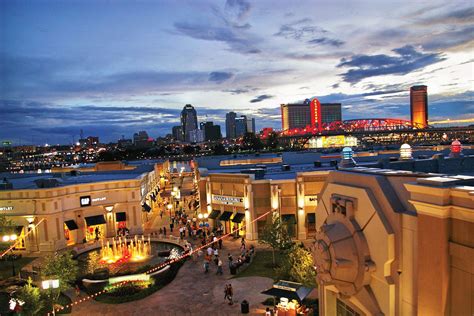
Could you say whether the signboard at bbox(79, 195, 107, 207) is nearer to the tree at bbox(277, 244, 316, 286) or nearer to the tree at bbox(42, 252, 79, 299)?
the tree at bbox(42, 252, 79, 299)

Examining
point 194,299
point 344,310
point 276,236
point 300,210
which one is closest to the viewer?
point 344,310

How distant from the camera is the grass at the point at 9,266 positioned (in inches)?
1152

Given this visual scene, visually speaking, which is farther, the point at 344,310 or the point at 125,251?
the point at 125,251

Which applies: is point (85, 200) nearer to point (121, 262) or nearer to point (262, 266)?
point (121, 262)

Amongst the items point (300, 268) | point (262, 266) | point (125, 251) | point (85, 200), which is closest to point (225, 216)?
point (125, 251)

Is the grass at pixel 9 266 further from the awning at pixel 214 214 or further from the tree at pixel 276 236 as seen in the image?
the tree at pixel 276 236

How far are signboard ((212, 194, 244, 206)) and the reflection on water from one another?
22.9 feet

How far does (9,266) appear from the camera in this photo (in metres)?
31.5

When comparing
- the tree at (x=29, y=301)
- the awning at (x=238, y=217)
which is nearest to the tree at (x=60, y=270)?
the tree at (x=29, y=301)

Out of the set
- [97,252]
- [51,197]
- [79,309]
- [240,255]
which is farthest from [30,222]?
[240,255]

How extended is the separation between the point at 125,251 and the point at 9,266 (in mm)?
9222

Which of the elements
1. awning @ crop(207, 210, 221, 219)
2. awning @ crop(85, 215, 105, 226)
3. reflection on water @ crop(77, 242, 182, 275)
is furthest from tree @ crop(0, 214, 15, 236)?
awning @ crop(207, 210, 221, 219)

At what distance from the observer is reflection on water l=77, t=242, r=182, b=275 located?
2867 centimetres

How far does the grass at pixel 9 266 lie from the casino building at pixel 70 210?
6.87 ft
